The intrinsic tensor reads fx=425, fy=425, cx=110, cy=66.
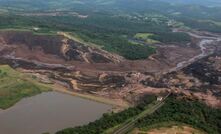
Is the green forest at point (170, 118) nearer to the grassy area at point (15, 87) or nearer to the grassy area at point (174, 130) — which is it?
the grassy area at point (174, 130)

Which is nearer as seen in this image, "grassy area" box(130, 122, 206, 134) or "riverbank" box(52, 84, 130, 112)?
"grassy area" box(130, 122, 206, 134)

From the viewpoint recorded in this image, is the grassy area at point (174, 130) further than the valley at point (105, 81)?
No

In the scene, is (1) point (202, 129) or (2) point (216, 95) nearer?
(1) point (202, 129)

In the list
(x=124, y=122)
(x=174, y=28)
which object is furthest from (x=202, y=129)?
(x=174, y=28)

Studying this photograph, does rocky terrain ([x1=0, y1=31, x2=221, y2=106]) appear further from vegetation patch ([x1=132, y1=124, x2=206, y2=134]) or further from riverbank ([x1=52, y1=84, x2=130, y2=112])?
vegetation patch ([x1=132, y1=124, x2=206, y2=134])

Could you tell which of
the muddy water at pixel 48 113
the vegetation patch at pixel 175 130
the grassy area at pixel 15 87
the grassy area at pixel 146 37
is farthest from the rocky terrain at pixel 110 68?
the vegetation patch at pixel 175 130

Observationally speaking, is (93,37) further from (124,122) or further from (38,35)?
(124,122)

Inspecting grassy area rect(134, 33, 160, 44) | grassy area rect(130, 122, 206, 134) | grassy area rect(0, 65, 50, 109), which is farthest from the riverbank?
grassy area rect(134, 33, 160, 44)
